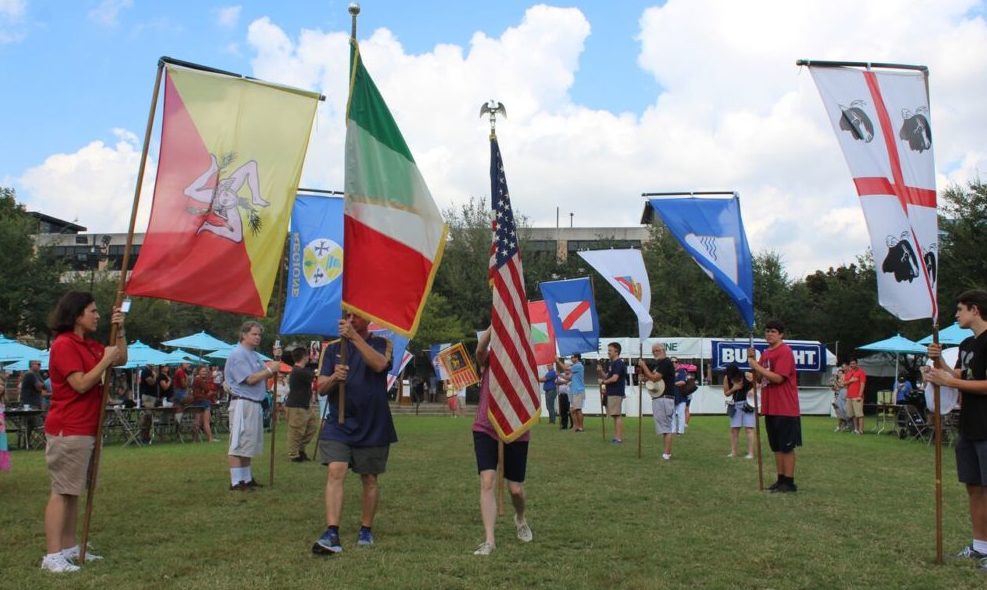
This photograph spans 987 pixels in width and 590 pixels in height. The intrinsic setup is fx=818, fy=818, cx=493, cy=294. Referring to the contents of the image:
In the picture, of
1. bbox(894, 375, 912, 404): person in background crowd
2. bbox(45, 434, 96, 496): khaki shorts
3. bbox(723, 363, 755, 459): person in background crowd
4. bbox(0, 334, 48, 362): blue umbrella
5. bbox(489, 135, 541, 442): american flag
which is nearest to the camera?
bbox(45, 434, 96, 496): khaki shorts

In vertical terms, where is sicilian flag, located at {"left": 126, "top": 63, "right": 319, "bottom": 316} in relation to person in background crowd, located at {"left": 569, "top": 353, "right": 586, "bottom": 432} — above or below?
above

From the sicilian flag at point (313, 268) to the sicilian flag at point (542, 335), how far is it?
23.9 ft

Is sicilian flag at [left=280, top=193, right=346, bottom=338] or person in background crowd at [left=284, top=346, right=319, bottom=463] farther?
person in background crowd at [left=284, top=346, right=319, bottom=463]

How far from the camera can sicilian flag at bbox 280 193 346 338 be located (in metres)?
11.8

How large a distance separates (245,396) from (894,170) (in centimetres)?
779

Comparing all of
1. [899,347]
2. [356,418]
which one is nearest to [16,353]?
[356,418]

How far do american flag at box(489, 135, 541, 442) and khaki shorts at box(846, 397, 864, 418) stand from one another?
59.7ft

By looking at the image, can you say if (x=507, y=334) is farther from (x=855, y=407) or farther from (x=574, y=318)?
(x=855, y=407)

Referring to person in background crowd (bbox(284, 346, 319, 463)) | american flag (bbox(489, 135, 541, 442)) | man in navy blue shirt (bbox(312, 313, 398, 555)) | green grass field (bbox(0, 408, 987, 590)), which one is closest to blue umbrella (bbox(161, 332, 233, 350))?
green grass field (bbox(0, 408, 987, 590))

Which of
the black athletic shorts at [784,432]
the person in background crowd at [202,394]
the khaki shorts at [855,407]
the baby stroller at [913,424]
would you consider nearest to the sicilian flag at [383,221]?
the black athletic shorts at [784,432]

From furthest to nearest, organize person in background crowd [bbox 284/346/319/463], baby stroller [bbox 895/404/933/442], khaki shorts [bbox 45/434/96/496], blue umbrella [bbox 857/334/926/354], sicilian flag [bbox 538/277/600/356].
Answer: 1. blue umbrella [bbox 857/334/926/354]
2. baby stroller [bbox 895/404/933/442]
3. sicilian flag [bbox 538/277/600/356]
4. person in background crowd [bbox 284/346/319/463]
5. khaki shorts [bbox 45/434/96/496]

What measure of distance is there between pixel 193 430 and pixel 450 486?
35.1 feet

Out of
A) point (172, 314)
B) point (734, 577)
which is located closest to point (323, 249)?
point (734, 577)

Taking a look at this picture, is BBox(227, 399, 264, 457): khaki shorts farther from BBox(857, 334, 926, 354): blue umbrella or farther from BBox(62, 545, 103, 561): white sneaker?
BBox(857, 334, 926, 354): blue umbrella
